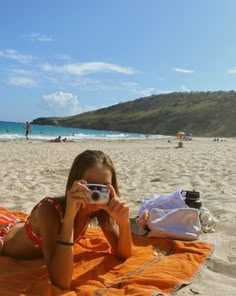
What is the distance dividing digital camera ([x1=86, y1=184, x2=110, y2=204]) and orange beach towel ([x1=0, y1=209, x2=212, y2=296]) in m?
0.59

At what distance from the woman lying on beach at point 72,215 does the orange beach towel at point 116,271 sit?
16 centimetres

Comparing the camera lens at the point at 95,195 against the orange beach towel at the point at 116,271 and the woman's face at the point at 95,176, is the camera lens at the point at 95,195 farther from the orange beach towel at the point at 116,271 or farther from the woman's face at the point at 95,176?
the orange beach towel at the point at 116,271

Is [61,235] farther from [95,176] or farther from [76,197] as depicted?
[95,176]

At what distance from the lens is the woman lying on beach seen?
2504 millimetres

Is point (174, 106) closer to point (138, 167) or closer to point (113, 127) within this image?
point (113, 127)

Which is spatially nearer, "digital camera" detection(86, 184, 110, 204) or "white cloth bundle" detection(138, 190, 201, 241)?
"digital camera" detection(86, 184, 110, 204)

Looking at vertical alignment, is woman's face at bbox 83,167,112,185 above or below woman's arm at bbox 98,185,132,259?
above

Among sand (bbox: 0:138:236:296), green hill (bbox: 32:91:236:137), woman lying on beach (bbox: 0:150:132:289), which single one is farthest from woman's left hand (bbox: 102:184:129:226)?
green hill (bbox: 32:91:236:137)

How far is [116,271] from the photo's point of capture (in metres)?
3.03

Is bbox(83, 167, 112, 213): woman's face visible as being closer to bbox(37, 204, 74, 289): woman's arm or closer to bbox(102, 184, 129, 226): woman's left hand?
bbox(102, 184, 129, 226): woman's left hand

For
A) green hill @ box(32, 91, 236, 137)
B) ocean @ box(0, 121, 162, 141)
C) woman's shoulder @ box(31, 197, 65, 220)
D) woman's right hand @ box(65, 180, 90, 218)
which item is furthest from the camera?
green hill @ box(32, 91, 236, 137)

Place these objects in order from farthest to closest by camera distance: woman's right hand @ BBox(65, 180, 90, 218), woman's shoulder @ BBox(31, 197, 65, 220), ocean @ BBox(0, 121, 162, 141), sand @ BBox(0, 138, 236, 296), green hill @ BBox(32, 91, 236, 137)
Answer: green hill @ BBox(32, 91, 236, 137) → ocean @ BBox(0, 121, 162, 141) → sand @ BBox(0, 138, 236, 296) → woman's shoulder @ BBox(31, 197, 65, 220) → woman's right hand @ BBox(65, 180, 90, 218)

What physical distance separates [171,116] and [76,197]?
64.8m

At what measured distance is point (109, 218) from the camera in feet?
9.81
